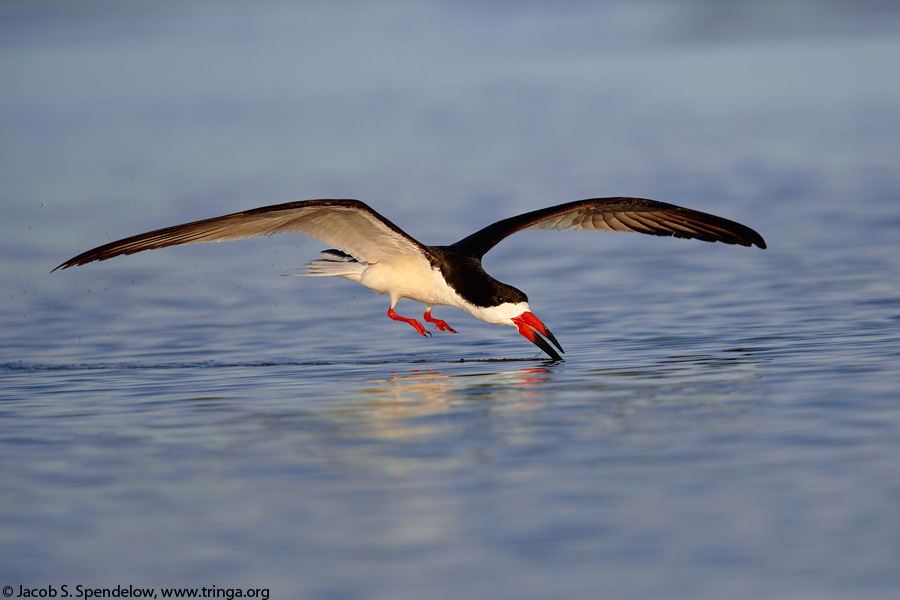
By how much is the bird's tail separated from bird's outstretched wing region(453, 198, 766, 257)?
0.95 meters

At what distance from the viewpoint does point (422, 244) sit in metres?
11.1

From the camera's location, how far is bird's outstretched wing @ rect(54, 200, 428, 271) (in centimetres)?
887

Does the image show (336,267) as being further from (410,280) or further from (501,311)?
(501,311)

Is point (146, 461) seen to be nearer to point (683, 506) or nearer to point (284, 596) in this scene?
point (284, 596)

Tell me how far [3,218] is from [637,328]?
11.4 meters

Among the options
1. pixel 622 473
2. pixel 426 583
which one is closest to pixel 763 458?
pixel 622 473

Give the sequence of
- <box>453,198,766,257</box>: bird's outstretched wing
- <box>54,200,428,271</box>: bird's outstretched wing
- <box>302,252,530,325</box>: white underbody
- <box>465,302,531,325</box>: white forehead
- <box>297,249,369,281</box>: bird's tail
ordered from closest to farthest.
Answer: <box>54,200,428,271</box>: bird's outstretched wing < <box>465,302,531,325</box>: white forehead < <box>302,252,530,325</box>: white underbody < <box>453,198,766,257</box>: bird's outstretched wing < <box>297,249,369,281</box>: bird's tail

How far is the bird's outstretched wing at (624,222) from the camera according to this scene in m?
11.1

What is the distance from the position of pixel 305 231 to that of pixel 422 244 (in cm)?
120

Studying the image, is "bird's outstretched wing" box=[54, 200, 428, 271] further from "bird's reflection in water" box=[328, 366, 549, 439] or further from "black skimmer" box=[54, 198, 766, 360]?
"bird's reflection in water" box=[328, 366, 549, 439]

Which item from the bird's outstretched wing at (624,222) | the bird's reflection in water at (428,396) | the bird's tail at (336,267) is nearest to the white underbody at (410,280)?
the bird's tail at (336,267)

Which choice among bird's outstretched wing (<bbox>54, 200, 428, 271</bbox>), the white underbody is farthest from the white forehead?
bird's outstretched wing (<bbox>54, 200, 428, 271</bbox>)

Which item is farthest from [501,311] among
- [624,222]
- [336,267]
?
[624,222]

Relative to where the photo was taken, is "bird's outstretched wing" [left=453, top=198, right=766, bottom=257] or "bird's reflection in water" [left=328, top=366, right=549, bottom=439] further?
"bird's outstretched wing" [left=453, top=198, right=766, bottom=257]
